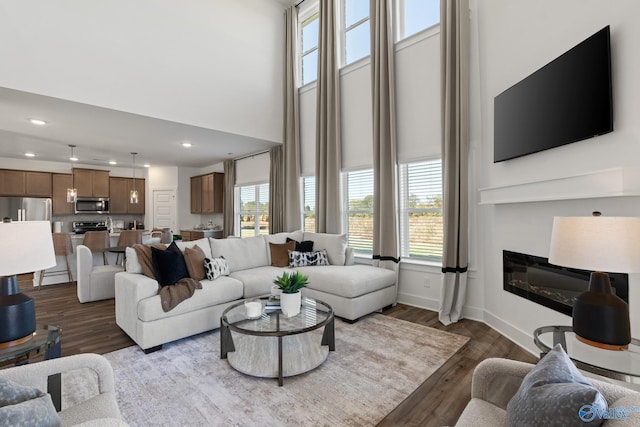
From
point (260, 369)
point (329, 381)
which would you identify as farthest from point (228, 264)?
point (329, 381)

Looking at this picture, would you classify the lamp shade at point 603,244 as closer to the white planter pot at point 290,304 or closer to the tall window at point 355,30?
the white planter pot at point 290,304

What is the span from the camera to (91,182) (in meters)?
7.86

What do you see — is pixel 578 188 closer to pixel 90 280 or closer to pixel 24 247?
pixel 24 247

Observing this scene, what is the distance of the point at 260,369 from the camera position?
2.39 m

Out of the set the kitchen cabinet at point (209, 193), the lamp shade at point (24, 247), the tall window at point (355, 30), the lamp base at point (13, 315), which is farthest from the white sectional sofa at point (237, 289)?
the kitchen cabinet at point (209, 193)

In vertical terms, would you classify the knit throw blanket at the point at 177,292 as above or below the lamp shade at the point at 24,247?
below

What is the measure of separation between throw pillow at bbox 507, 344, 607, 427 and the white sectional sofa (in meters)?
2.49

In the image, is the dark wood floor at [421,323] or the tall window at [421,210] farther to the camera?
the tall window at [421,210]

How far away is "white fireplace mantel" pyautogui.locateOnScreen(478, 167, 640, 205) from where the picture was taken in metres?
1.84

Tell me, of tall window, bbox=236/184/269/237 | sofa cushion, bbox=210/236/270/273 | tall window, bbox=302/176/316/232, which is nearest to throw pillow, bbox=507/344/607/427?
sofa cushion, bbox=210/236/270/273

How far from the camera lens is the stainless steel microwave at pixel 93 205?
772cm

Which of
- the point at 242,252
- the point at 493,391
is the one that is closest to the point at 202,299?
the point at 242,252

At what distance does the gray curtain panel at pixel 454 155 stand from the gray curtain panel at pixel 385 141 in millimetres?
721

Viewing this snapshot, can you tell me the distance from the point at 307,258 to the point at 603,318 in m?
3.28
